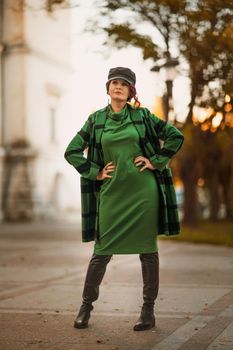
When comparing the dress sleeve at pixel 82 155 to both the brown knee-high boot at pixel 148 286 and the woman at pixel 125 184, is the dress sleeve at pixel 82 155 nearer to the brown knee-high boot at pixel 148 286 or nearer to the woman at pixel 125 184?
the woman at pixel 125 184

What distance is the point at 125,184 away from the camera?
559 centimetres

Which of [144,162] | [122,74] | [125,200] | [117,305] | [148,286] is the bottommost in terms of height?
[117,305]

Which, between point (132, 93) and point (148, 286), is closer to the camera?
point (148, 286)

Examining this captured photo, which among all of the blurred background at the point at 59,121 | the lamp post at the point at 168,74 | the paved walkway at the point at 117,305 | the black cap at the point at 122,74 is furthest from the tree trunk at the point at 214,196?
the black cap at the point at 122,74

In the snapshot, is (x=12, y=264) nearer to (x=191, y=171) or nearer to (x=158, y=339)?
(x=158, y=339)

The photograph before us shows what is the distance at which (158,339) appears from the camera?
5.29 metres

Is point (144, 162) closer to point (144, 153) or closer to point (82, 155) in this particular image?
point (144, 153)

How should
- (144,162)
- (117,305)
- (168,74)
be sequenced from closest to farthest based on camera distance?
(144,162)
(117,305)
(168,74)

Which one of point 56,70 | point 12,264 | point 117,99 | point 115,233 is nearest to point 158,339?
point 115,233

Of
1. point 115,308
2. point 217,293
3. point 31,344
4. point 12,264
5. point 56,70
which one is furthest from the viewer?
point 56,70

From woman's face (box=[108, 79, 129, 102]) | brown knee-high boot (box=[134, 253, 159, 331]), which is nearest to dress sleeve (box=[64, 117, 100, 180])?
woman's face (box=[108, 79, 129, 102])

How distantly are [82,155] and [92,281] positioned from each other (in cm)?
95

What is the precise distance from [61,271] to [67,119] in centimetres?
2621

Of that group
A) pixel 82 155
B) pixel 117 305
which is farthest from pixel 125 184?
pixel 117 305
